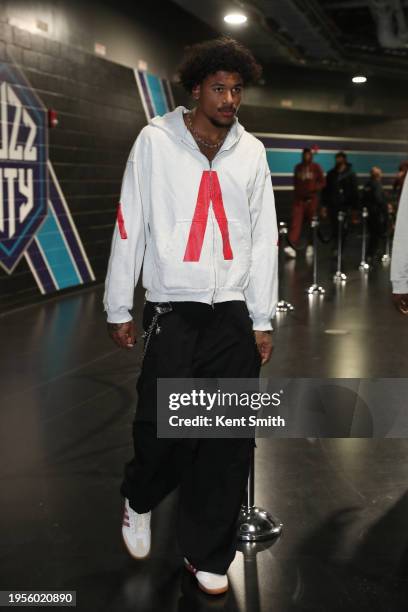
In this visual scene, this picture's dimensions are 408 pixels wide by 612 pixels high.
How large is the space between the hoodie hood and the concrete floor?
131cm

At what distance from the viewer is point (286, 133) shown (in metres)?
14.5

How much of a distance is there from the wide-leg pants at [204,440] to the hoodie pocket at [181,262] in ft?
0.24

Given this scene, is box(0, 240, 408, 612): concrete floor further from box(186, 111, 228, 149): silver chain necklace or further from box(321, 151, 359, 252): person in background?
box(321, 151, 359, 252): person in background

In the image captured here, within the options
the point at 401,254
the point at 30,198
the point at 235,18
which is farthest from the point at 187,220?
the point at 235,18

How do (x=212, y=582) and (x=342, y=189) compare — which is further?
(x=342, y=189)

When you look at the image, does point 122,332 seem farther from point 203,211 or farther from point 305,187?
point 305,187

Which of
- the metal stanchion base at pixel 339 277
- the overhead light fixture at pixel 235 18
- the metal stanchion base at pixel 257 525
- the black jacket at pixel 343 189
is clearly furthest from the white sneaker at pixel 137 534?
the black jacket at pixel 343 189

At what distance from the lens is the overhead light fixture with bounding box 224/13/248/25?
984 cm

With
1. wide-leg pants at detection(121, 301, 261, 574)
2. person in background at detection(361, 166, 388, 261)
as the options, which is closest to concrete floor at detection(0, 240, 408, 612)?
wide-leg pants at detection(121, 301, 261, 574)

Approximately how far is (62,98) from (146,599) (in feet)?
20.9

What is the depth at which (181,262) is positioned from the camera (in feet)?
6.82

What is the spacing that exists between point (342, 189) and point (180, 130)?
9.44 meters

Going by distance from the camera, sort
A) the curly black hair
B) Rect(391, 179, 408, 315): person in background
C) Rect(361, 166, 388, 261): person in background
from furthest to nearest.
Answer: Rect(361, 166, 388, 261): person in background, Rect(391, 179, 408, 315): person in background, the curly black hair

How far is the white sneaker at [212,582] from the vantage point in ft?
6.91
